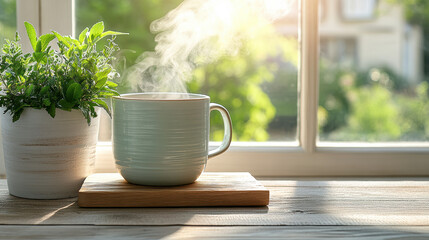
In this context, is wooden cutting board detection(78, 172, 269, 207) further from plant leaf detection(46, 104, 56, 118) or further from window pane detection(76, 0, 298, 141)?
window pane detection(76, 0, 298, 141)

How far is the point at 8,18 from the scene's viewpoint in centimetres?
123

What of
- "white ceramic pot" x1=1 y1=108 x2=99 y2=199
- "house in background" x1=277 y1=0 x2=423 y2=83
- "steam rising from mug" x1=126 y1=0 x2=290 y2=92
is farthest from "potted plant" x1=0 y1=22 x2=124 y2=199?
"house in background" x1=277 y1=0 x2=423 y2=83

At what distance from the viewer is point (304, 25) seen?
4.10 ft

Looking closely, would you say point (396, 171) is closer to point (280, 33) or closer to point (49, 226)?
point (280, 33)

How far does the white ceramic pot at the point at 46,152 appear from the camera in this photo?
96 cm

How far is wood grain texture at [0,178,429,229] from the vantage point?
0.88m

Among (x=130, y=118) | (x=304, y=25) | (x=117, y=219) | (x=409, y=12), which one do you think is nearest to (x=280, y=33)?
(x=304, y=25)

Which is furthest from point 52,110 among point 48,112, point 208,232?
point 208,232

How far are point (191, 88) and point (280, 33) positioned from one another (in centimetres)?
25

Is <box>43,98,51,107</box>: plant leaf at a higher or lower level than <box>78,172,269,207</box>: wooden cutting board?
higher

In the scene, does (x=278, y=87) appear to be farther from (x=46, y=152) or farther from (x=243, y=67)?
(x=46, y=152)

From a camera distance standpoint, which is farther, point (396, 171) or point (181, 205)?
point (396, 171)

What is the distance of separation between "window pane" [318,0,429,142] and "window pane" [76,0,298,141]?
0.31 ft

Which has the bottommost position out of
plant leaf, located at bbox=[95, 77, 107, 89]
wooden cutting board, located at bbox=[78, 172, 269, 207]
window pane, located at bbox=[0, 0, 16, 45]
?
wooden cutting board, located at bbox=[78, 172, 269, 207]
